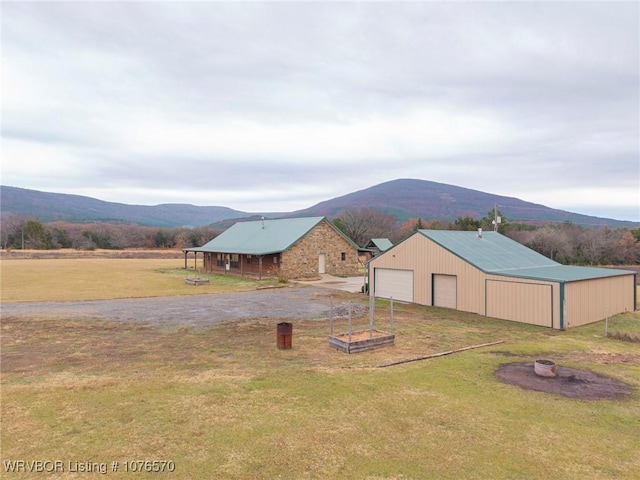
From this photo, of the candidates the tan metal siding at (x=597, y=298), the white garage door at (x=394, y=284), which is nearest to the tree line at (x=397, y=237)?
the white garage door at (x=394, y=284)

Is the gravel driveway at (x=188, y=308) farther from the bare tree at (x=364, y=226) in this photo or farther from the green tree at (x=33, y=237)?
the green tree at (x=33, y=237)

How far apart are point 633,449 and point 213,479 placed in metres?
6.74

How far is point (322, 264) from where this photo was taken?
134 feet

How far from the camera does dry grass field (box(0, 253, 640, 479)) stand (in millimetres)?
6141

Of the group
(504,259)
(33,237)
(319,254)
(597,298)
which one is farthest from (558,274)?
(33,237)

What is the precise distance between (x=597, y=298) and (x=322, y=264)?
2526 cm

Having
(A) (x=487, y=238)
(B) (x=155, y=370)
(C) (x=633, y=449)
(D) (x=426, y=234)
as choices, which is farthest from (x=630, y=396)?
(A) (x=487, y=238)

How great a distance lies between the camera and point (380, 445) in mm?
6691

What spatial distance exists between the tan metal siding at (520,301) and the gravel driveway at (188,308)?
8.14 m

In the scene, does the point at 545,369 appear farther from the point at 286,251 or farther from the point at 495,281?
the point at 286,251

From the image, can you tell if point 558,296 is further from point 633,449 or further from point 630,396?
point 633,449

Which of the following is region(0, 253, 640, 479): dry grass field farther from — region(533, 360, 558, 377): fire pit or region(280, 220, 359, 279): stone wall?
region(280, 220, 359, 279): stone wall

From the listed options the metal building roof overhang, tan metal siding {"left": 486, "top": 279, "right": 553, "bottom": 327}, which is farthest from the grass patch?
the metal building roof overhang

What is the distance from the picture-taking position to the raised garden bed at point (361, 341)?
12.6 m
